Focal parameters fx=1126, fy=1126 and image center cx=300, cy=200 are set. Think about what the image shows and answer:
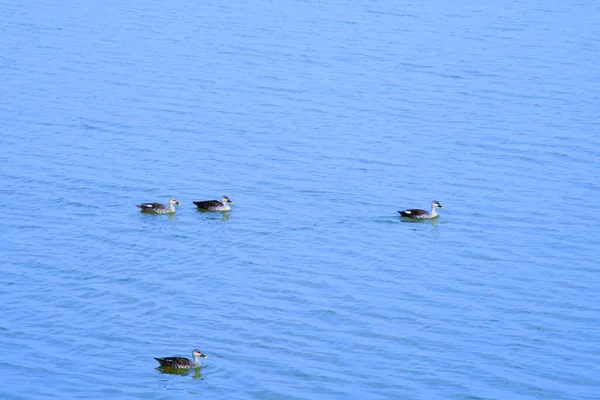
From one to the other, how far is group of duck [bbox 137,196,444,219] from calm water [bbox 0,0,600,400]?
253 mm

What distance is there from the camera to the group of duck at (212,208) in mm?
30000

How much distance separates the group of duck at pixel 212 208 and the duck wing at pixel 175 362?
8.95 m

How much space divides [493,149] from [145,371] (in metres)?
17.9

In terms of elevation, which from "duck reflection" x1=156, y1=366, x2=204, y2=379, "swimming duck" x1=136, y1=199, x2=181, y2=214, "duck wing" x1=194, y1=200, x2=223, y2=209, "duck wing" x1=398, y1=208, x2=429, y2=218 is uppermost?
"duck wing" x1=398, y1=208, x2=429, y2=218

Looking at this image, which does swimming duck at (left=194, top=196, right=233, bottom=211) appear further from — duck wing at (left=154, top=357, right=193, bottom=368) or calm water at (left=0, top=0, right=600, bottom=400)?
duck wing at (left=154, top=357, right=193, bottom=368)

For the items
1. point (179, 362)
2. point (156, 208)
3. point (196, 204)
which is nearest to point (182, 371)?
point (179, 362)

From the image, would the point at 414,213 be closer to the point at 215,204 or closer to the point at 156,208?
the point at 215,204

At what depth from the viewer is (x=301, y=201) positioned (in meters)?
31.4

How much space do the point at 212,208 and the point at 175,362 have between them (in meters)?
9.42

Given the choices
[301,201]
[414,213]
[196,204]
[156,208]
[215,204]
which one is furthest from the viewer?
[301,201]

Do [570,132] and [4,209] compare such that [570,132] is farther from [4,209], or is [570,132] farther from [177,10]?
[177,10]

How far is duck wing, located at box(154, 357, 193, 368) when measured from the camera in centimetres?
2124

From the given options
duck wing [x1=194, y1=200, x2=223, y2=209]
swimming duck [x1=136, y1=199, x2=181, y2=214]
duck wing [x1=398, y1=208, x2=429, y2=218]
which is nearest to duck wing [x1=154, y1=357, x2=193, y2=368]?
swimming duck [x1=136, y1=199, x2=181, y2=214]

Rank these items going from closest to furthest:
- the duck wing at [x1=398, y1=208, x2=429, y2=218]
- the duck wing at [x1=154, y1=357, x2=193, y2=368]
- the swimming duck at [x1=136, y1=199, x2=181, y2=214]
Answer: the duck wing at [x1=154, y1=357, x2=193, y2=368], the swimming duck at [x1=136, y1=199, x2=181, y2=214], the duck wing at [x1=398, y1=208, x2=429, y2=218]
